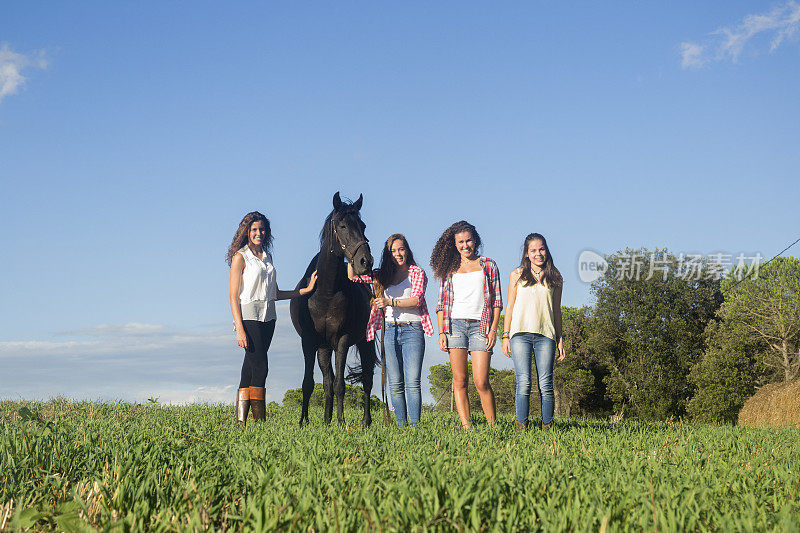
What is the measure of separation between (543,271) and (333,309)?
3119 millimetres

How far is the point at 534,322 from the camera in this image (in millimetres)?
7918

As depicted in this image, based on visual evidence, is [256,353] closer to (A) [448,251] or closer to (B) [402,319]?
(B) [402,319]

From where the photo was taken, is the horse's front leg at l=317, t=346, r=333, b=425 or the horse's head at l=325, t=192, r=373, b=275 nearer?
the horse's head at l=325, t=192, r=373, b=275

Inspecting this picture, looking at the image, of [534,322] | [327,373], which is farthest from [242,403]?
[534,322]

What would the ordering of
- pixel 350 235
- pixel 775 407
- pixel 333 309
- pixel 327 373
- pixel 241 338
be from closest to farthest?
pixel 350 235, pixel 241 338, pixel 333 309, pixel 327 373, pixel 775 407

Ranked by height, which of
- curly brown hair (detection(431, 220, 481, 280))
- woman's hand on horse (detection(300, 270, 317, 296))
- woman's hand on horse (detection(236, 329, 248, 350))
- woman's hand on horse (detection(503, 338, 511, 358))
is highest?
curly brown hair (detection(431, 220, 481, 280))

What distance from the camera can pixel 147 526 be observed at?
2898mm

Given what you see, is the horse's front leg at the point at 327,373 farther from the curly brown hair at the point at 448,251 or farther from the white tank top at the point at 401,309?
the curly brown hair at the point at 448,251

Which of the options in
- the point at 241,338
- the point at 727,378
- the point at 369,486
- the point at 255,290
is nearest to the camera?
the point at 369,486

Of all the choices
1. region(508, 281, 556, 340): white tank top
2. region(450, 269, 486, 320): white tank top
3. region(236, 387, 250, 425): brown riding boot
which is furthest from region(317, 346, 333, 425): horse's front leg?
region(508, 281, 556, 340): white tank top

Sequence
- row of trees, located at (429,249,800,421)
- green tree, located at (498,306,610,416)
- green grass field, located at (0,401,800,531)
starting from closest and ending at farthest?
1. green grass field, located at (0,401,800,531)
2. row of trees, located at (429,249,800,421)
3. green tree, located at (498,306,610,416)

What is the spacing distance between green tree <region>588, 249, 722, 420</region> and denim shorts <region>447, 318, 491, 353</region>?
29606 mm

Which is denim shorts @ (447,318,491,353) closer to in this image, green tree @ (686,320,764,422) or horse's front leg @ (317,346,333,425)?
horse's front leg @ (317,346,333,425)

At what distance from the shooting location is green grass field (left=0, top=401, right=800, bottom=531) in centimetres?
276
